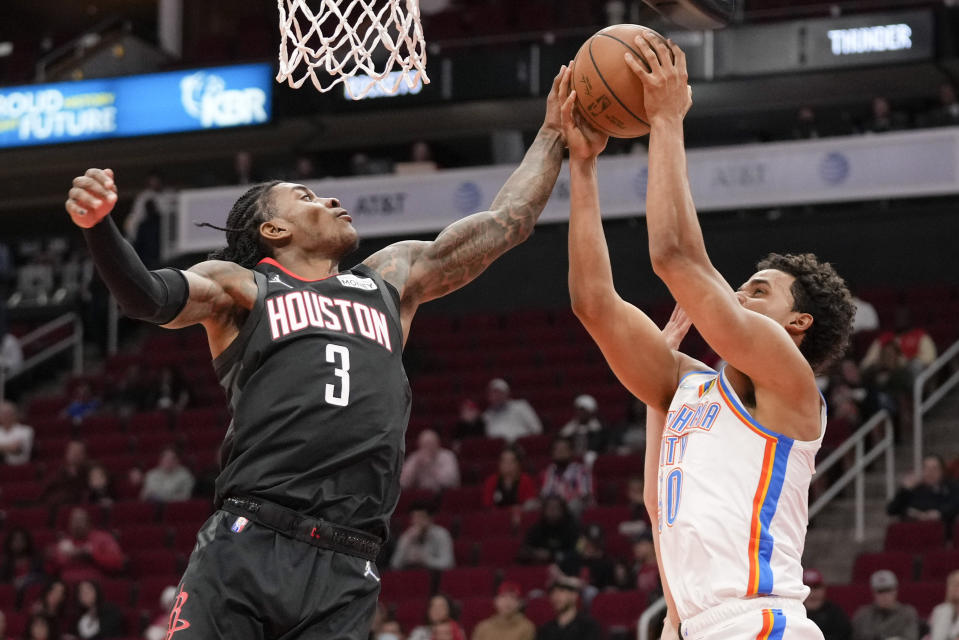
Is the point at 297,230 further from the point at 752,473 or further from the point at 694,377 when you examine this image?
the point at 752,473

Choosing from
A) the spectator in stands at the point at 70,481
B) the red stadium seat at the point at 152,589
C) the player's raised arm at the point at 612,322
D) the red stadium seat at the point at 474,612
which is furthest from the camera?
the spectator in stands at the point at 70,481

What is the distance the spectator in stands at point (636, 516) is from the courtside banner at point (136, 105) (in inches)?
331

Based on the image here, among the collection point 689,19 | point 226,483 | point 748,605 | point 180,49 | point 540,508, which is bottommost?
point 540,508

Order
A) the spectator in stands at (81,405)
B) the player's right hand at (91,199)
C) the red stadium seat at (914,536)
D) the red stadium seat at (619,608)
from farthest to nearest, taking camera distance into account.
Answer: the spectator in stands at (81,405) < the red stadium seat at (914,536) < the red stadium seat at (619,608) < the player's right hand at (91,199)

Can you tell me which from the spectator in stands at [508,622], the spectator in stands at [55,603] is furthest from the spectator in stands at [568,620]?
the spectator in stands at [55,603]

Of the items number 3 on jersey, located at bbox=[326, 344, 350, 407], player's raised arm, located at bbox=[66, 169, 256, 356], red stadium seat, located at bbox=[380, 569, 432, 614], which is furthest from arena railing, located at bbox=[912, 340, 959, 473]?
player's raised arm, located at bbox=[66, 169, 256, 356]

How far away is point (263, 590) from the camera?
350cm

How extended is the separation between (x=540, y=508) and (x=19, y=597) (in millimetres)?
4656

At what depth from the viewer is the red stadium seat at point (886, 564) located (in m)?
9.82

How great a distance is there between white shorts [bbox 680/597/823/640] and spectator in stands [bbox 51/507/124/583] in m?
9.74

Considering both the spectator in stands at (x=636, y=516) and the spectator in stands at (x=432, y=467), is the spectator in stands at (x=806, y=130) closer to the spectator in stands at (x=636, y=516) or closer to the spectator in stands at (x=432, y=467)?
the spectator in stands at (x=432, y=467)

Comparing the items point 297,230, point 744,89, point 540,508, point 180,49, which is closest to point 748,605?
point 297,230

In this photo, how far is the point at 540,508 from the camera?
36.7ft

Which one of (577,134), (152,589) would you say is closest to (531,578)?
(152,589)
